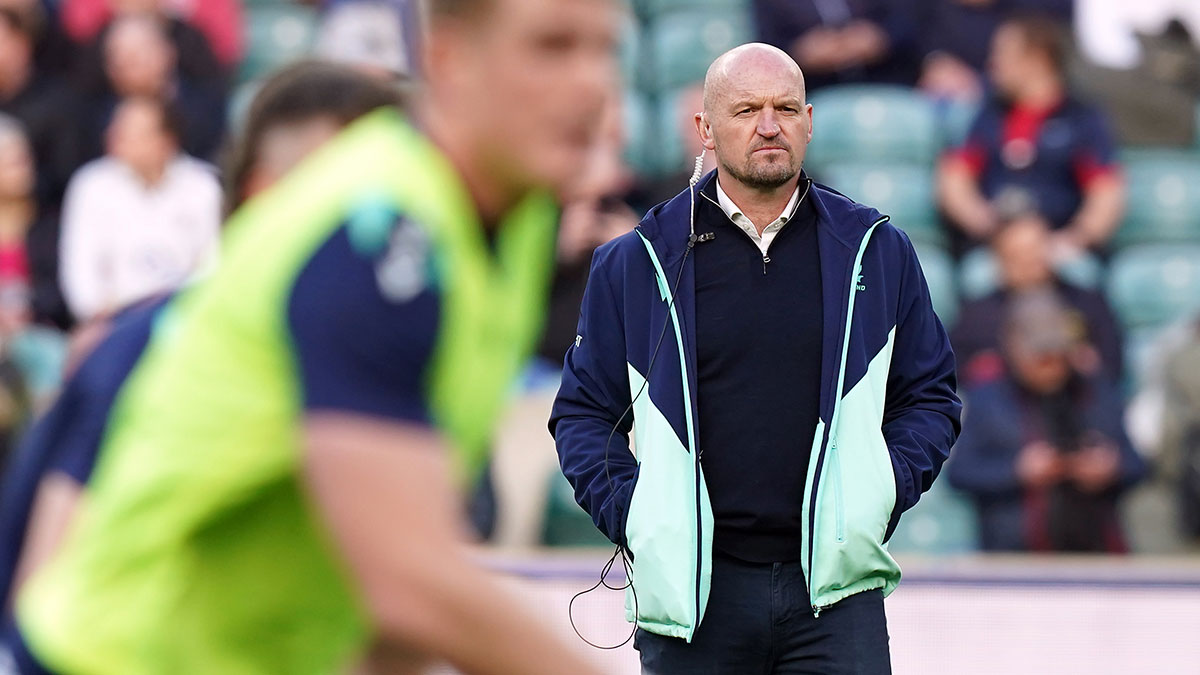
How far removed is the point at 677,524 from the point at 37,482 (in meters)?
2.06

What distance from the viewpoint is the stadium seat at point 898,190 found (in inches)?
356

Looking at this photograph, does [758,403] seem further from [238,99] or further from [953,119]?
[238,99]

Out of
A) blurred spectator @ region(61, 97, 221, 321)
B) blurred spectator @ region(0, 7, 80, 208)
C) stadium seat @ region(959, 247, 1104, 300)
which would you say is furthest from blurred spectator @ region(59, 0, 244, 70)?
stadium seat @ region(959, 247, 1104, 300)

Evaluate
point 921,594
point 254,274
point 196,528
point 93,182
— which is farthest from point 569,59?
point 93,182

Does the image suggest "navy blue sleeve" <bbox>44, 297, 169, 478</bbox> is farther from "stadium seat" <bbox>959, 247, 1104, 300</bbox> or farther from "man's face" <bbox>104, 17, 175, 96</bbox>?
"man's face" <bbox>104, 17, 175, 96</bbox>

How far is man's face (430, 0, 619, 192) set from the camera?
5.96 ft

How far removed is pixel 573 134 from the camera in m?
1.84

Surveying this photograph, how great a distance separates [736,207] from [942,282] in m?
4.47

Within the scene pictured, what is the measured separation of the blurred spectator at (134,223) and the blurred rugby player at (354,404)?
22.9 ft

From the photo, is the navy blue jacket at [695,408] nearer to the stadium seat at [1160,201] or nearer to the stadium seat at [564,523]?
the stadium seat at [564,523]

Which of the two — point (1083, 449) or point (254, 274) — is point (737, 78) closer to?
point (254, 274)

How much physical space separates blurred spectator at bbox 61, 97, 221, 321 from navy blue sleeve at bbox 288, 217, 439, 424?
23.7 ft

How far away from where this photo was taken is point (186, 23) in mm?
9508

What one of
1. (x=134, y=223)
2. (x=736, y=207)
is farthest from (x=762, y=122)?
(x=134, y=223)
